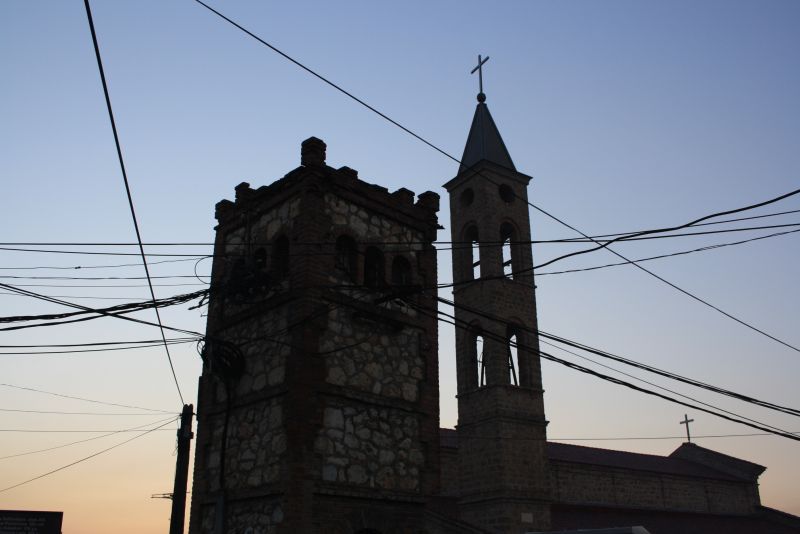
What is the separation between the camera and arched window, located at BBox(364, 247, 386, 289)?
15930 millimetres

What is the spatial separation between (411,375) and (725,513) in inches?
1596

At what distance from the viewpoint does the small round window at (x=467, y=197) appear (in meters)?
39.7

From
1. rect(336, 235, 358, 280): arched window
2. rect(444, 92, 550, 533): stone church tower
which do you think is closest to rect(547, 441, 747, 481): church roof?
rect(444, 92, 550, 533): stone church tower

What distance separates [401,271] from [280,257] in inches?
111

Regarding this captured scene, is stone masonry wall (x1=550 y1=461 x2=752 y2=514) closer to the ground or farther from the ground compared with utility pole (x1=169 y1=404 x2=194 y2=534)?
farther from the ground

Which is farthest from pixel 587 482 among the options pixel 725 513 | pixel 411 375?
pixel 411 375

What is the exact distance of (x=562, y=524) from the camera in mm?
32844

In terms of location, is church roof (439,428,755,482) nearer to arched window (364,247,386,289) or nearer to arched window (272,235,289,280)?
arched window (364,247,386,289)

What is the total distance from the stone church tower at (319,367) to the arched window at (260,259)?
35 millimetres

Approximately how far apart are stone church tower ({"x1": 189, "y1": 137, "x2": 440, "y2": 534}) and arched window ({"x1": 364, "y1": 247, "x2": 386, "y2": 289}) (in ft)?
0.10

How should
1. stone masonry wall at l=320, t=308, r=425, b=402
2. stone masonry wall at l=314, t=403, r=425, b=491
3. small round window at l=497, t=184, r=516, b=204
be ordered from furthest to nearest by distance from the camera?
small round window at l=497, t=184, r=516, b=204
stone masonry wall at l=320, t=308, r=425, b=402
stone masonry wall at l=314, t=403, r=425, b=491

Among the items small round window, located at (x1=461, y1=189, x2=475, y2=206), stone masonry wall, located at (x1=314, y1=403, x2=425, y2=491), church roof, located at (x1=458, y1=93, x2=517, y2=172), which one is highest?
church roof, located at (x1=458, y1=93, x2=517, y2=172)

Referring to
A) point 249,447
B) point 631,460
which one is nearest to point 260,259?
point 249,447

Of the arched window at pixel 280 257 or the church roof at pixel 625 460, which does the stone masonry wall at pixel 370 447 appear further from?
the church roof at pixel 625 460
